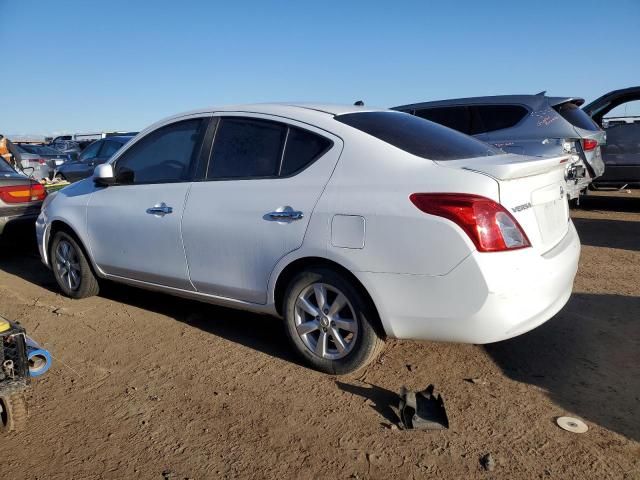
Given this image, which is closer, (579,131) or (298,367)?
(298,367)

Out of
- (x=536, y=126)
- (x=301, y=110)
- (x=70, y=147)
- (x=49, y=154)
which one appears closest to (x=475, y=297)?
(x=301, y=110)

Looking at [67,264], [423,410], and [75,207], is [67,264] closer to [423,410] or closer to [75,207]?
[75,207]

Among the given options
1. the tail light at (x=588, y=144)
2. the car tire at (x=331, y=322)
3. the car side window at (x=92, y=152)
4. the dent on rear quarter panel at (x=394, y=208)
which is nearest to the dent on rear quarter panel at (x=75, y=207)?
the car tire at (x=331, y=322)


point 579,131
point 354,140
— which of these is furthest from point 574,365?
point 579,131

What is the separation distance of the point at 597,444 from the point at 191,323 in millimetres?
2941

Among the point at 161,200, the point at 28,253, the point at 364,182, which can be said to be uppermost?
the point at 364,182

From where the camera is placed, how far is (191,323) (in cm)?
434

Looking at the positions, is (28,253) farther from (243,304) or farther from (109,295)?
(243,304)

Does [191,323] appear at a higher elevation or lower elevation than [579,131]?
lower

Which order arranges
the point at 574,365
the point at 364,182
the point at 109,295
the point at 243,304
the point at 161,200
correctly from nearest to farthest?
the point at 364,182 → the point at 574,365 → the point at 243,304 → the point at 161,200 → the point at 109,295

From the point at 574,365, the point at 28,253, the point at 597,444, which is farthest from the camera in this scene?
the point at 28,253

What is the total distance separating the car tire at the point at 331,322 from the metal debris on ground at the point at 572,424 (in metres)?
1.01

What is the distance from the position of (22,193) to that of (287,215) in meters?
4.65

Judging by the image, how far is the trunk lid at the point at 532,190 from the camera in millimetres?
2854
